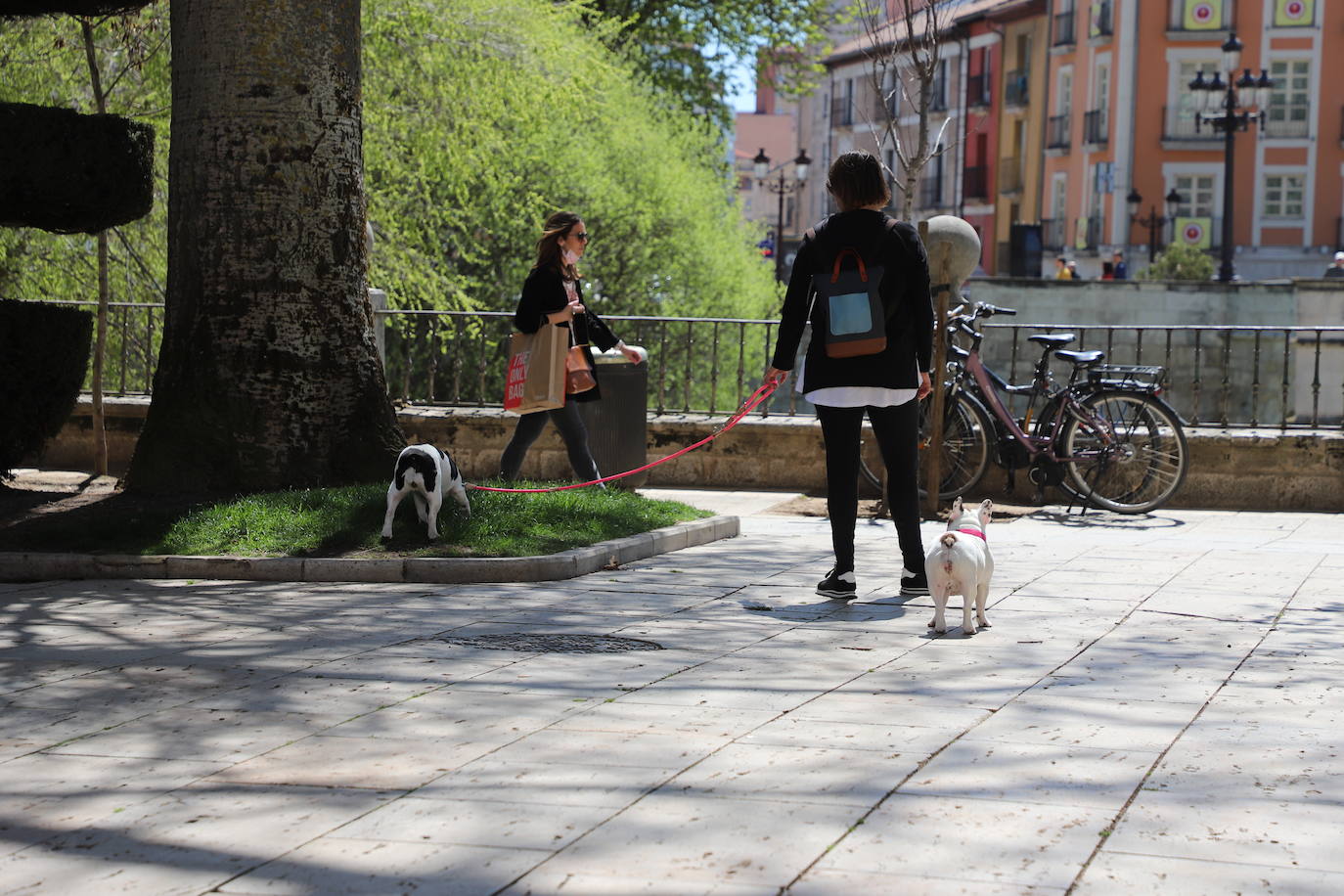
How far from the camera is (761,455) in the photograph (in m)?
14.5

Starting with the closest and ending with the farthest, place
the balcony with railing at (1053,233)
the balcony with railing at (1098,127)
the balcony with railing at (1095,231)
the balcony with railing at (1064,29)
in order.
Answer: the balcony with railing at (1098,127) → the balcony with railing at (1095,231) → the balcony with railing at (1064,29) → the balcony with railing at (1053,233)

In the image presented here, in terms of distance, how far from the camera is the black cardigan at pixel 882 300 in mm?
8172

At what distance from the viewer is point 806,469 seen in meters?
14.4

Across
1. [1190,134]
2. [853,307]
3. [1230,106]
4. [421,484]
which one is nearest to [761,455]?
[421,484]

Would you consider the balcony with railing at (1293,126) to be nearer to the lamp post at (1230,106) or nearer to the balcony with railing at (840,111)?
the lamp post at (1230,106)

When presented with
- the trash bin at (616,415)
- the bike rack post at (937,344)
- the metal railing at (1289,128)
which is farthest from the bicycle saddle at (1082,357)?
the metal railing at (1289,128)

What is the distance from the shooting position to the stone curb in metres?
8.92

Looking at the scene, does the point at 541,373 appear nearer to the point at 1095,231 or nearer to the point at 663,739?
the point at 663,739

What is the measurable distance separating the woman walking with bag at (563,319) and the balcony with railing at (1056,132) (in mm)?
55103

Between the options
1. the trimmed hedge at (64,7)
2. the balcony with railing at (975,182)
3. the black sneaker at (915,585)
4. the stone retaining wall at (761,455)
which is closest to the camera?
the black sneaker at (915,585)

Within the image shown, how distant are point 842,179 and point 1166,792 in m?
4.14

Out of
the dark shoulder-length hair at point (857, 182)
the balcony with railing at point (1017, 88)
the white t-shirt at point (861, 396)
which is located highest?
the balcony with railing at point (1017, 88)

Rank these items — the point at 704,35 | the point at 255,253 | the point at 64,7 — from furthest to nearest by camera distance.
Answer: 1. the point at 704,35
2. the point at 64,7
3. the point at 255,253

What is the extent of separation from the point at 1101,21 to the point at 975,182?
37.1ft
